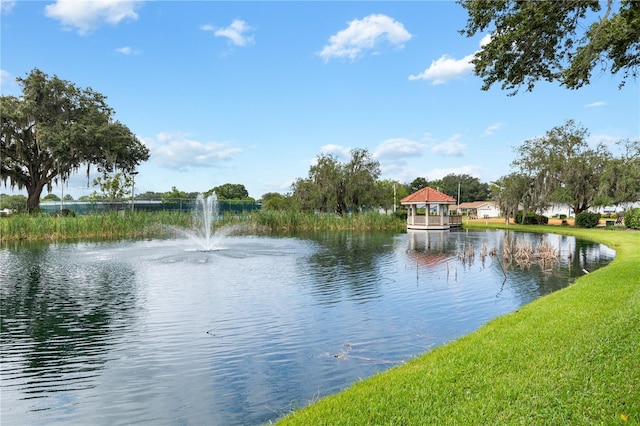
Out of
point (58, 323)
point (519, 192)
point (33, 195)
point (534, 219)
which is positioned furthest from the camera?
point (534, 219)

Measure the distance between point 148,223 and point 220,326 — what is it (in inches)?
1037

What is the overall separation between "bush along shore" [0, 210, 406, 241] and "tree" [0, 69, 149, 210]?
476 centimetres

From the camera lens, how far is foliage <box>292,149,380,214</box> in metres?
48.7

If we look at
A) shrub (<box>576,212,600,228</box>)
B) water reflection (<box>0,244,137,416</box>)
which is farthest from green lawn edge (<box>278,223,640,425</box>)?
shrub (<box>576,212,600,228</box>)

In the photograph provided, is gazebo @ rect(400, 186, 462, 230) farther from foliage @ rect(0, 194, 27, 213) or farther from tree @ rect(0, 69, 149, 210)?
foliage @ rect(0, 194, 27, 213)

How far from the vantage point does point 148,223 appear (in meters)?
32.8

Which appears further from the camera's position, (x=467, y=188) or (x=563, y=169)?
(x=467, y=188)

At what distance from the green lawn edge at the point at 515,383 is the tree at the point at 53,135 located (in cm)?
3494

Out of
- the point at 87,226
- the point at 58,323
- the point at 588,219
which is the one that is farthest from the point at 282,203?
the point at 58,323

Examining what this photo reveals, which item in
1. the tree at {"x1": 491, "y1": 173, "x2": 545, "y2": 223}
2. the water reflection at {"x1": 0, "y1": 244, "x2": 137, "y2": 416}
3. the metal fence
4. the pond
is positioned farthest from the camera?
the metal fence

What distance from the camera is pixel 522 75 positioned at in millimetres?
9664

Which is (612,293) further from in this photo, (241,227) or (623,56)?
(241,227)

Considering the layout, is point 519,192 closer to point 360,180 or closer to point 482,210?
point 360,180

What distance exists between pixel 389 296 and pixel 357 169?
38.9 metres
